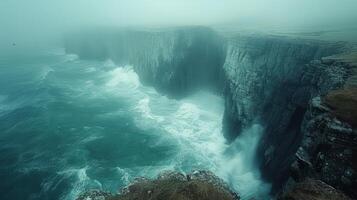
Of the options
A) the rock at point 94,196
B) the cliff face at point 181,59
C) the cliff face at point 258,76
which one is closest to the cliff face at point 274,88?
the cliff face at point 258,76

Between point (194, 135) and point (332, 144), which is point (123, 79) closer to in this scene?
point (194, 135)

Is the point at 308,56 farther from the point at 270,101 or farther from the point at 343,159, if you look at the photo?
the point at 343,159

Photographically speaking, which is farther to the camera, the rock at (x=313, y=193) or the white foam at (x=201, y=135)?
the white foam at (x=201, y=135)

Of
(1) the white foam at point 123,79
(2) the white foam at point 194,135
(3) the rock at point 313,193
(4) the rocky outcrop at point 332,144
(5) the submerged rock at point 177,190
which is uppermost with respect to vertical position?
(4) the rocky outcrop at point 332,144

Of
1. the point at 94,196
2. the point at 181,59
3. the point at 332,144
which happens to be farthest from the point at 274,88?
the point at 181,59

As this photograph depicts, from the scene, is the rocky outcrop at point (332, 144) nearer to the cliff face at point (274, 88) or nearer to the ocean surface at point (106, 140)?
the cliff face at point (274, 88)

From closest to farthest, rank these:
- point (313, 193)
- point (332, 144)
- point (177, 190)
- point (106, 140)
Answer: point (313, 193) < point (177, 190) < point (332, 144) < point (106, 140)
